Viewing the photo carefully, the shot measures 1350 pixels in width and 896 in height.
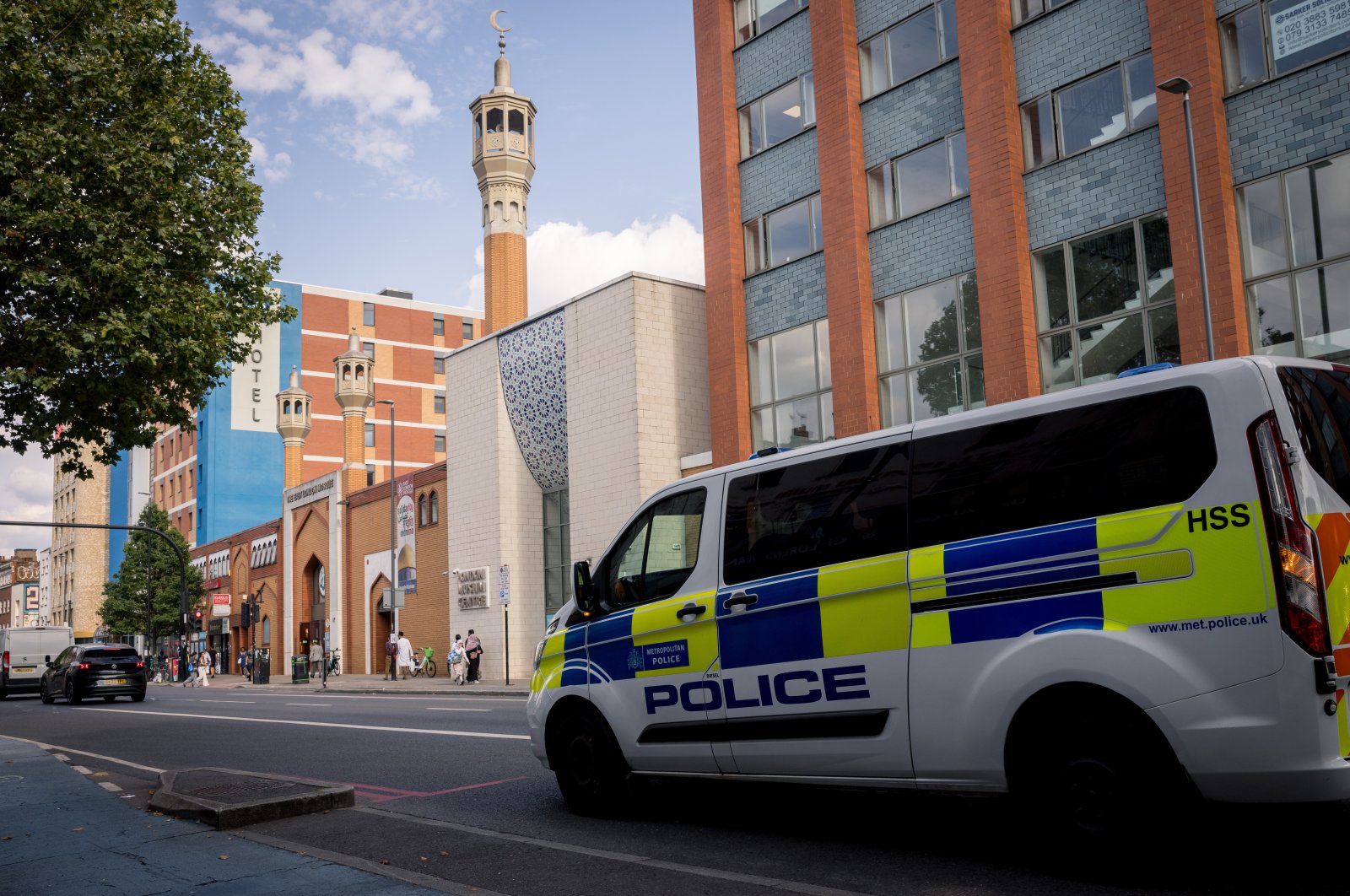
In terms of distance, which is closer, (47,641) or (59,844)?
(59,844)

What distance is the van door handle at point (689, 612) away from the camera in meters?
6.97

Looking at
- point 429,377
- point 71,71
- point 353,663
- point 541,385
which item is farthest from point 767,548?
point 429,377

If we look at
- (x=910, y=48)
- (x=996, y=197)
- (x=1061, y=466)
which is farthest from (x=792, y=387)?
(x=1061, y=466)

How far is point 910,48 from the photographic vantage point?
24656 mm

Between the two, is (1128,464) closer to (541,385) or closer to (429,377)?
(541,385)

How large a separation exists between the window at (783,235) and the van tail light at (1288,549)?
2187 cm

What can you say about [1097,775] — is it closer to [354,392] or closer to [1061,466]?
[1061,466]

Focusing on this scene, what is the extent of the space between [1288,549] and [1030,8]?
20117 millimetres

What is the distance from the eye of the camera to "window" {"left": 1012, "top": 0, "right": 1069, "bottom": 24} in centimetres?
2175

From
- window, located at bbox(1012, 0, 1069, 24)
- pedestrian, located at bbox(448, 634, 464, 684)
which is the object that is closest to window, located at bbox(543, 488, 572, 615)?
pedestrian, located at bbox(448, 634, 464, 684)

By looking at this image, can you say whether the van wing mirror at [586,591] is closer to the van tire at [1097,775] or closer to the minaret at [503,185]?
the van tire at [1097,775]

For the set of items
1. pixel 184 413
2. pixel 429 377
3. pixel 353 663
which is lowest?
pixel 353 663

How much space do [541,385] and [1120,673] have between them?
3158 cm

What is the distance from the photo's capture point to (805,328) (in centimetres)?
2669
